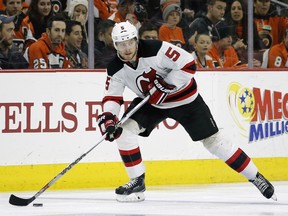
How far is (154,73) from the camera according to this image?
5.53m

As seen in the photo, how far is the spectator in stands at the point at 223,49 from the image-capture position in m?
7.29

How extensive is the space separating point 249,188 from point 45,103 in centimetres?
158

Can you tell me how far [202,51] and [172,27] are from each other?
0.31 m

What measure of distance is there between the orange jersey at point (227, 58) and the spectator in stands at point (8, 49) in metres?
1.56

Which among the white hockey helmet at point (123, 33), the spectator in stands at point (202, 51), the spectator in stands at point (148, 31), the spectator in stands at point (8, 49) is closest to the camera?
the white hockey helmet at point (123, 33)

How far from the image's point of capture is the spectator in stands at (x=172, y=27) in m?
7.14

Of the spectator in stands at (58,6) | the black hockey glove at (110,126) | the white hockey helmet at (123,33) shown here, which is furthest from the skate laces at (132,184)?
the spectator in stands at (58,6)

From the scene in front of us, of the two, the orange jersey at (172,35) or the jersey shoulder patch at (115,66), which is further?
the orange jersey at (172,35)

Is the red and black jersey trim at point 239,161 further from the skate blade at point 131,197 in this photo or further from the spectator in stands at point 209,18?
the spectator in stands at point 209,18

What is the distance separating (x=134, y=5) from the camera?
277 inches

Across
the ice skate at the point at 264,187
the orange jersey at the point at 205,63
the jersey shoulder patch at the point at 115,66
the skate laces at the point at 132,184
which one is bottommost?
the skate laces at the point at 132,184

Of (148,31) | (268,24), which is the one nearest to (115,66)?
(148,31)

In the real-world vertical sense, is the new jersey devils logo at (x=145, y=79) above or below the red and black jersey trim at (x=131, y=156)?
above

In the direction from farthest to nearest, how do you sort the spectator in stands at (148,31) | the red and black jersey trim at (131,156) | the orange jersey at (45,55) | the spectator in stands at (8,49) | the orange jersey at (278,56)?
the orange jersey at (278,56) → the spectator in stands at (148,31) → the orange jersey at (45,55) → the spectator in stands at (8,49) → the red and black jersey trim at (131,156)
